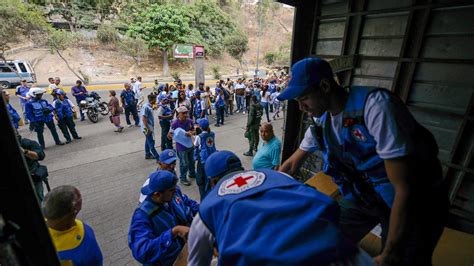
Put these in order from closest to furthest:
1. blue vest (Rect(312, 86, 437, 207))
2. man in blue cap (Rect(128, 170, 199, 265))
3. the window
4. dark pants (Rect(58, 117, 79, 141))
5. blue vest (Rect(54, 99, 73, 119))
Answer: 1. blue vest (Rect(312, 86, 437, 207))
2. man in blue cap (Rect(128, 170, 199, 265))
3. blue vest (Rect(54, 99, 73, 119))
4. dark pants (Rect(58, 117, 79, 141))
5. the window

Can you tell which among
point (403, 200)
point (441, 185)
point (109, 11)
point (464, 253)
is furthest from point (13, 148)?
point (109, 11)

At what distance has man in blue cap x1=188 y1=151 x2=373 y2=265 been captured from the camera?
3.02ft

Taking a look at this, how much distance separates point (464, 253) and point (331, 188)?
49.8 inches

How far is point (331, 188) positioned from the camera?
2900 mm

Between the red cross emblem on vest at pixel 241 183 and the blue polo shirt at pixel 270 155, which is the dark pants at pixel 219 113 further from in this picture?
the red cross emblem on vest at pixel 241 183

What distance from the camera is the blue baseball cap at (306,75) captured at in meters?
1.54

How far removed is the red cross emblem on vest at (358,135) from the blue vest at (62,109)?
9.26 meters

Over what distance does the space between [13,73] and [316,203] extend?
25165 mm

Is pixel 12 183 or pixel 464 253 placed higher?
pixel 12 183

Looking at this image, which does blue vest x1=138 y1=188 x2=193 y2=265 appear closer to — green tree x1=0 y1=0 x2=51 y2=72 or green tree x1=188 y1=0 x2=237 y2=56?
green tree x1=0 y1=0 x2=51 y2=72

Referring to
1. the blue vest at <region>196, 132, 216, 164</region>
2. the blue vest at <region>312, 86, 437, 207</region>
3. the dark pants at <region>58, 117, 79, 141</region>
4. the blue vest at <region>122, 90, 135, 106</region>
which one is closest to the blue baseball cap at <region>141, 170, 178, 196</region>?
the blue vest at <region>312, 86, 437, 207</region>

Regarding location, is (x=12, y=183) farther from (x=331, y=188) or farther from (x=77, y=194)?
(x=331, y=188)

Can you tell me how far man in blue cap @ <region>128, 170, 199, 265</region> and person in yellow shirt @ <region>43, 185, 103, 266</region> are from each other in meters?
0.34

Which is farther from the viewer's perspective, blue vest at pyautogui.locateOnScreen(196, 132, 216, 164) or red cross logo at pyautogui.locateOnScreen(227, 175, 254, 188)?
blue vest at pyautogui.locateOnScreen(196, 132, 216, 164)
